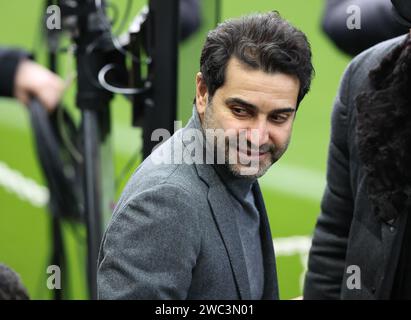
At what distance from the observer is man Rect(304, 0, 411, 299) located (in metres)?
1.66

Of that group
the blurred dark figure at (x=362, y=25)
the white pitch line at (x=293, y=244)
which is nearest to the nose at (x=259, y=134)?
the blurred dark figure at (x=362, y=25)

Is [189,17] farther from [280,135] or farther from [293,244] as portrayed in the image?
[280,135]

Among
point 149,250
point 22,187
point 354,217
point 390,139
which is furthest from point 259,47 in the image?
point 22,187

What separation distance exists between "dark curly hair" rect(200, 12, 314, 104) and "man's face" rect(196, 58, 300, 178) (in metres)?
0.01

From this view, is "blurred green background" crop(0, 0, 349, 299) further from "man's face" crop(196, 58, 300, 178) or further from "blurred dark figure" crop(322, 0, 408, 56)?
"man's face" crop(196, 58, 300, 178)

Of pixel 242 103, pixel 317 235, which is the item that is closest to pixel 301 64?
pixel 242 103

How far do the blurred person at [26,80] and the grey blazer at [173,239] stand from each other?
125 cm

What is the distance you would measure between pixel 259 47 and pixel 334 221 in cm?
69

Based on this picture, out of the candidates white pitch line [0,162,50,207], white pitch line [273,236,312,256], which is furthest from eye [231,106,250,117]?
white pitch line [0,162,50,207]

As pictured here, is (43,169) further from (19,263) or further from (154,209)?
(154,209)

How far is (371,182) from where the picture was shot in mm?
1678

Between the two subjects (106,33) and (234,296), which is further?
(106,33)
